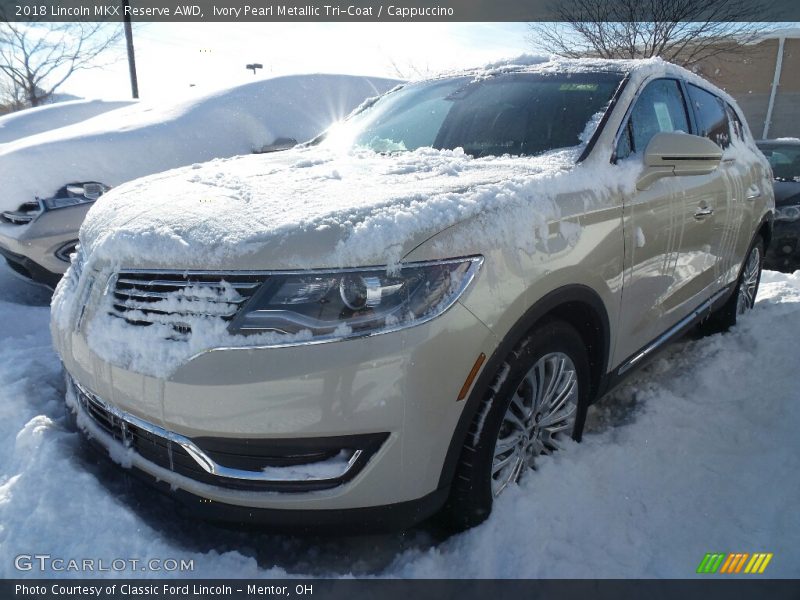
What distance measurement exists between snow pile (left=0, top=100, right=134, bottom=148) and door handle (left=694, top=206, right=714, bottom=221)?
266 inches

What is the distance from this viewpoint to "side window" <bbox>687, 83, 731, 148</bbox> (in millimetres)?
3373

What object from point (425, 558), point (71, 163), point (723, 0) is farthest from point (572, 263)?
point (723, 0)

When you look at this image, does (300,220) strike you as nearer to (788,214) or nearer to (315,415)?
(315,415)

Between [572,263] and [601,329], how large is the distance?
0.44 meters

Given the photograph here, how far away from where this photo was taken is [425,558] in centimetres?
188

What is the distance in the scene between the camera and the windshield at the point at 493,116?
2.54 m

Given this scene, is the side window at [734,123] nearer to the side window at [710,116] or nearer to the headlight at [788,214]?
the side window at [710,116]

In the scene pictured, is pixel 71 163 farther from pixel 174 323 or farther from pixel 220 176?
pixel 174 323


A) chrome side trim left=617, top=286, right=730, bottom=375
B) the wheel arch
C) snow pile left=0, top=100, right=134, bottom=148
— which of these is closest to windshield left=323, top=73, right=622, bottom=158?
the wheel arch

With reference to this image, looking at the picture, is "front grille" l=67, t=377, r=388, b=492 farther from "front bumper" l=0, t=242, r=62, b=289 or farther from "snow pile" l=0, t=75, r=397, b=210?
"snow pile" l=0, t=75, r=397, b=210

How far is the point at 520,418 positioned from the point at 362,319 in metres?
0.82

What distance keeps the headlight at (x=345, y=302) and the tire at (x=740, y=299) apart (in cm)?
317

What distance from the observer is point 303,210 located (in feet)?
5.63

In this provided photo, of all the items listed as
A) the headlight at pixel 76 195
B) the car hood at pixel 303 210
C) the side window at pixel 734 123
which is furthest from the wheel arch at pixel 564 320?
the headlight at pixel 76 195
